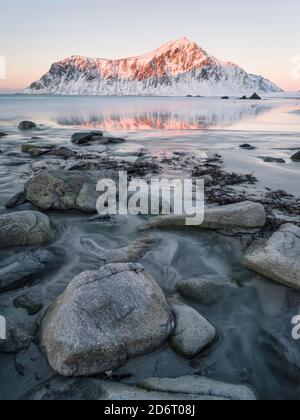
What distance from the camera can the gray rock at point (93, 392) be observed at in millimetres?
2828

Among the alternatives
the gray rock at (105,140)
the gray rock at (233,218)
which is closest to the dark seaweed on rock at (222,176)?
the gray rock at (233,218)

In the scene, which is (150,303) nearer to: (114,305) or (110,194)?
(114,305)

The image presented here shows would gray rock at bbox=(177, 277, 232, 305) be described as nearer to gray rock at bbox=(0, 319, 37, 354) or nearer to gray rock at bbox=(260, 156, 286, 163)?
gray rock at bbox=(0, 319, 37, 354)

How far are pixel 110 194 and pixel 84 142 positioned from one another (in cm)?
873

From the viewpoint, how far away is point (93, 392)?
9.70 ft

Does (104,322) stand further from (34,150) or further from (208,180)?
(34,150)

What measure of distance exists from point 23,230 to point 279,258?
3.88m

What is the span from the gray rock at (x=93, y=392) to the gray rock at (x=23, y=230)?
2.78 meters

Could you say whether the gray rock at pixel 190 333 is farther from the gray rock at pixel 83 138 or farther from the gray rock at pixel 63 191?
the gray rock at pixel 83 138

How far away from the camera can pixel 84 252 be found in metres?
5.40

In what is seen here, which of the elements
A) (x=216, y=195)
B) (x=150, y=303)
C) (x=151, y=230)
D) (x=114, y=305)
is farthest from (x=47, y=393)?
(x=216, y=195)

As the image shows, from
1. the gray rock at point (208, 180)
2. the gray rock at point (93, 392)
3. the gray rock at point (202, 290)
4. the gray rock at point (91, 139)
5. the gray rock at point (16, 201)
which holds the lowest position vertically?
the gray rock at point (93, 392)

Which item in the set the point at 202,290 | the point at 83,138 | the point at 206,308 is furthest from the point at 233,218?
the point at 83,138

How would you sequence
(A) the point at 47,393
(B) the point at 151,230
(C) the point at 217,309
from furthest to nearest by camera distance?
1. (B) the point at 151,230
2. (C) the point at 217,309
3. (A) the point at 47,393
